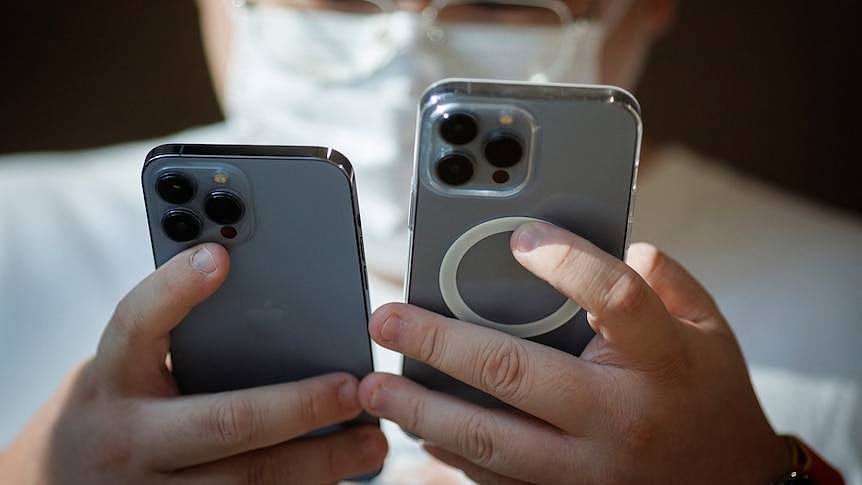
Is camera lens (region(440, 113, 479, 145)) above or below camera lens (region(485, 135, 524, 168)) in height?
above

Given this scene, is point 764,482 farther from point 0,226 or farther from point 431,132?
point 0,226

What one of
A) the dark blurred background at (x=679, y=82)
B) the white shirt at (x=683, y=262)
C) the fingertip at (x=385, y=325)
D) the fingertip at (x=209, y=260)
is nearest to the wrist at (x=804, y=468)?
the white shirt at (x=683, y=262)

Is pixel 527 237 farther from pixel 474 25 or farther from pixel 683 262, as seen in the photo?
pixel 683 262

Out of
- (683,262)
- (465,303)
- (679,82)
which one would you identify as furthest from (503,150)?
(679,82)

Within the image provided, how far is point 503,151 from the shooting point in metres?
0.45

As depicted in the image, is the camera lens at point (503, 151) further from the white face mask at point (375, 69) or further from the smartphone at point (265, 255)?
the white face mask at point (375, 69)

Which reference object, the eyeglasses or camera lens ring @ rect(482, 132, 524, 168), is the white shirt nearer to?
the eyeglasses

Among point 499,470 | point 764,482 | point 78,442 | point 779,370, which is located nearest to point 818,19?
point 779,370

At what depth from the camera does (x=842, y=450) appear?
28.5 inches

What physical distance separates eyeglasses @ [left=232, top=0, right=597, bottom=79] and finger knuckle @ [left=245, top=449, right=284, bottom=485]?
1.35 feet

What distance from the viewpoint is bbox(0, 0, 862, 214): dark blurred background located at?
1.30 meters

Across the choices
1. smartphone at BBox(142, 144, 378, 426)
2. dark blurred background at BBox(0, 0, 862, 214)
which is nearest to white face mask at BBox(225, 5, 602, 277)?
smartphone at BBox(142, 144, 378, 426)

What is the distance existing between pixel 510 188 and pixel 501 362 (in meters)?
0.10

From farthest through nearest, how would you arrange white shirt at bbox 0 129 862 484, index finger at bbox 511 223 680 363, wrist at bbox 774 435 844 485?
white shirt at bbox 0 129 862 484 < wrist at bbox 774 435 844 485 < index finger at bbox 511 223 680 363
